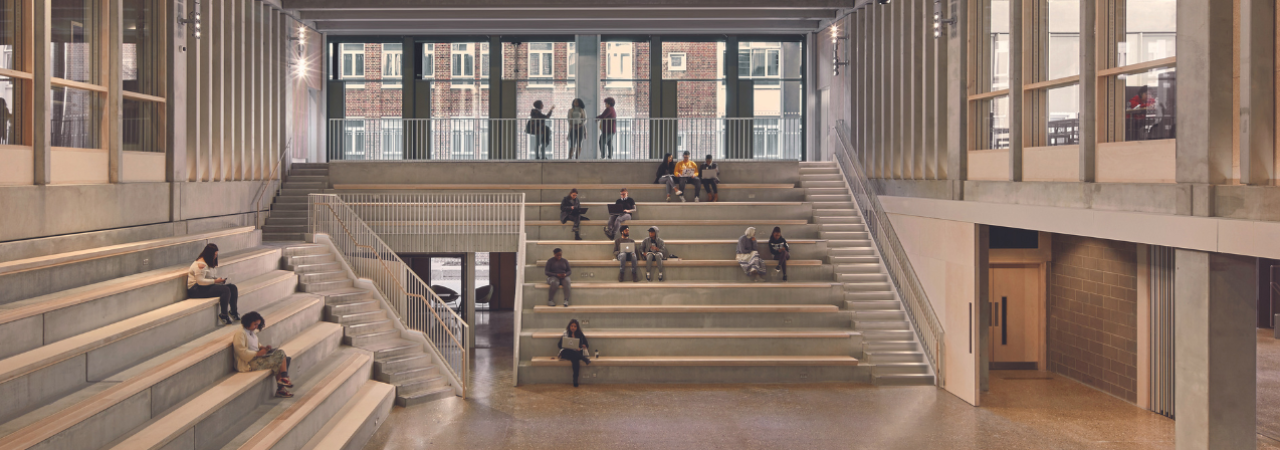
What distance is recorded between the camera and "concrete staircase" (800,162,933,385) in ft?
45.0

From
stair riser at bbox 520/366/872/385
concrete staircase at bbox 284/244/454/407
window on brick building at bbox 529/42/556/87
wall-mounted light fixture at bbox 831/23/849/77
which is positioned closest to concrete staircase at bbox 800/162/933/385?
stair riser at bbox 520/366/872/385

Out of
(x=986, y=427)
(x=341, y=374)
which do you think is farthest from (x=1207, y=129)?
(x=341, y=374)

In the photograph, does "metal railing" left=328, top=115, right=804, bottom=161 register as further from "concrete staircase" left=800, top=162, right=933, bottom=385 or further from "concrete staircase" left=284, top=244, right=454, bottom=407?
→ "concrete staircase" left=284, top=244, right=454, bottom=407

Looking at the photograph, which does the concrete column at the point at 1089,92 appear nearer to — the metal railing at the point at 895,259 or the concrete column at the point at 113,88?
the metal railing at the point at 895,259

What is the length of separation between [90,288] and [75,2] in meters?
4.15

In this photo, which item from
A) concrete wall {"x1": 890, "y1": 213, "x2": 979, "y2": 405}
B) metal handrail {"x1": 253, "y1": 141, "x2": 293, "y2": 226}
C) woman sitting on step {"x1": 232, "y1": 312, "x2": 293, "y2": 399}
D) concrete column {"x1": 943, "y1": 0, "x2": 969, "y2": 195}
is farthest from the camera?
metal handrail {"x1": 253, "y1": 141, "x2": 293, "y2": 226}

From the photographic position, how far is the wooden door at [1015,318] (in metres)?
15.1

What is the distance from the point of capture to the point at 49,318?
7898 mm

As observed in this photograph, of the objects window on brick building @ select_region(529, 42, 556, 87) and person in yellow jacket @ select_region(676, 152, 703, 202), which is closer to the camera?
person in yellow jacket @ select_region(676, 152, 703, 202)

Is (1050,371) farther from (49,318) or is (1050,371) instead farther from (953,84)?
(49,318)

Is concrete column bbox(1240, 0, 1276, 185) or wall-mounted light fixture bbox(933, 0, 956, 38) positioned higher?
wall-mounted light fixture bbox(933, 0, 956, 38)

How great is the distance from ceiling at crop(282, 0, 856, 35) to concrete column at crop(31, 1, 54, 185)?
879 centimetres

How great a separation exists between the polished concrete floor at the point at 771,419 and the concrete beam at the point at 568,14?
9318 mm

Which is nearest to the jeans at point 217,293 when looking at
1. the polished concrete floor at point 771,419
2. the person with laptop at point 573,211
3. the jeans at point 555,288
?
the polished concrete floor at point 771,419
